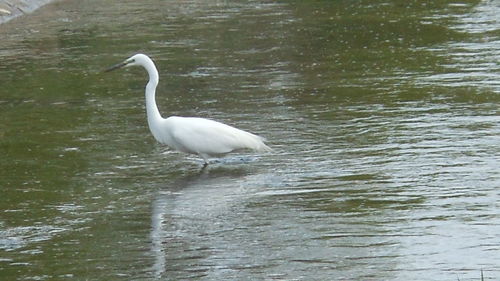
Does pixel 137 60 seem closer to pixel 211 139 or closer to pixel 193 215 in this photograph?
pixel 211 139

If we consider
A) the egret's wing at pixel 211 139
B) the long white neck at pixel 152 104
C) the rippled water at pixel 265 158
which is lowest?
the rippled water at pixel 265 158

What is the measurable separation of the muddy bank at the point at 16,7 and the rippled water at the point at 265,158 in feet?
7.35

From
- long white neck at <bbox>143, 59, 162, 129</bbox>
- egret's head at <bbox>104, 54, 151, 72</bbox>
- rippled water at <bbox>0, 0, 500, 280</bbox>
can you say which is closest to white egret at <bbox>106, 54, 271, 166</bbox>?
long white neck at <bbox>143, 59, 162, 129</bbox>

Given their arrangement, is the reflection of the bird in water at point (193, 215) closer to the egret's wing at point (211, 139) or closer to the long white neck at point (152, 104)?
the egret's wing at point (211, 139)

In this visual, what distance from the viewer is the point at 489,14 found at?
894 inches

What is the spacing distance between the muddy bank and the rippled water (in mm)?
2241

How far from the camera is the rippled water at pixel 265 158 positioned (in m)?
9.20

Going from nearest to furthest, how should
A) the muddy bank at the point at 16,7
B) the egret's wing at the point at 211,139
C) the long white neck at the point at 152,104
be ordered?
the egret's wing at the point at 211,139
the long white neck at the point at 152,104
the muddy bank at the point at 16,7

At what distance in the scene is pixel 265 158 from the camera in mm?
12508

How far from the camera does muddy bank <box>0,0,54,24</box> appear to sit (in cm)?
2445

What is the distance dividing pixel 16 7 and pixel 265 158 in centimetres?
1418

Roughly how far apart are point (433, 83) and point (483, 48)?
9.55 feet

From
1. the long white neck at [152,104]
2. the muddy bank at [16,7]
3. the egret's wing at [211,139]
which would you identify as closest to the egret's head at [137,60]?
the long white neck at [152,104]

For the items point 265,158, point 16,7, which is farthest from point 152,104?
point 16,7
